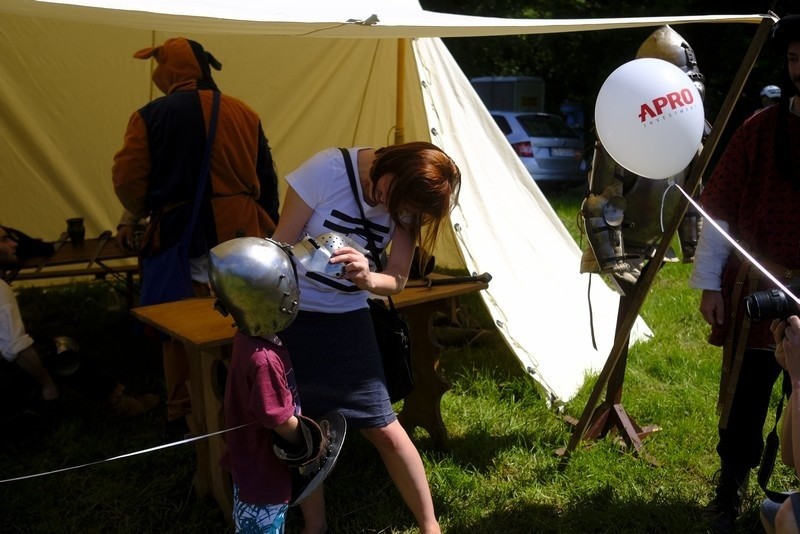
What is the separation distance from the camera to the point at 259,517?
6.70 ft

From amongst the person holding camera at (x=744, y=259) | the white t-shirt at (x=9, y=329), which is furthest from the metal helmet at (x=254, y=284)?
the white t-shirt at (x=9, y=329)

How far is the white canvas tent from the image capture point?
3.95 meters

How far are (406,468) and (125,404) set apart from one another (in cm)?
174

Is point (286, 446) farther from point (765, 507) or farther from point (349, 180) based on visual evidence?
point (765, 507)

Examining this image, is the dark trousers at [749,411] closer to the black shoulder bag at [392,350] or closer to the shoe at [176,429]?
the black shoulder bag at [392,350]

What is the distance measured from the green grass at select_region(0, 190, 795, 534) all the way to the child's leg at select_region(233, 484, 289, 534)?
0.61 m

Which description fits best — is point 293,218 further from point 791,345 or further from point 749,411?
point 749,411

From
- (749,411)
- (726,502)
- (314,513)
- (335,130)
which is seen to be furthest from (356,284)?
(335,130)

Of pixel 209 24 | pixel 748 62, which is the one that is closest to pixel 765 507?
pixel 748 62

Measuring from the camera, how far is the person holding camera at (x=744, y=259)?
2.29 metres

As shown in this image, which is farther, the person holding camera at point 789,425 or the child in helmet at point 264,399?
the child in helmet at point 264,399

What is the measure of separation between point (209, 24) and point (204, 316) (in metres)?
0.97

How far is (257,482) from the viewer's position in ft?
6.66

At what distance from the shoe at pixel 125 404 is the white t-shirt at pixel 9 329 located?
527mm
